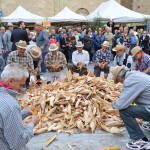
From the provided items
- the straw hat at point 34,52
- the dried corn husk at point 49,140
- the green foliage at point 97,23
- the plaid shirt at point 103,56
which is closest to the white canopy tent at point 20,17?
the green foliage at point 97,23

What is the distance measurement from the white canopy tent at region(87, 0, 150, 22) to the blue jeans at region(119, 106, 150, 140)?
14141 mm

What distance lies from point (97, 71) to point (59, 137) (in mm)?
4168

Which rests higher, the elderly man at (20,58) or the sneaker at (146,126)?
the elderly man at (20,58)

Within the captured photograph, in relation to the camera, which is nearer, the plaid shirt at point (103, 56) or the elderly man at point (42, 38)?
the plaid shirt at point (103, 56)

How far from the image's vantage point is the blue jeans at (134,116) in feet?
12.4

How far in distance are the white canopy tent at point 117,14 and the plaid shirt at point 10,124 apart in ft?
51.9

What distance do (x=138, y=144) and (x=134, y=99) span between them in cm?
73

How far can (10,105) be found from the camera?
7.30ft

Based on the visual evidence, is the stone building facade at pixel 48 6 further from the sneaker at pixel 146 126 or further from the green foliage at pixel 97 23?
the sneaker at pixel 146 126

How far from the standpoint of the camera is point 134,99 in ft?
12.3

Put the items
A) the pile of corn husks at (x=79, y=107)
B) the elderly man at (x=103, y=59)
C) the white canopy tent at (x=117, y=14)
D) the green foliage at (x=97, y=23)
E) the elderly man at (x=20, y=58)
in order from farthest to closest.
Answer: the green foliage at (x=97, y=23)
the white canopy tent at (x=117, y=14)
the elderly man at (x=103, y=59)
the elderly man at (x=20, y=58)
the pile of corn husks at (x=79, y=107)

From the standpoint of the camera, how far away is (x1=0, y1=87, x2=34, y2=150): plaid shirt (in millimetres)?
2188

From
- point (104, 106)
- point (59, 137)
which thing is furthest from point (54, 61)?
point (59, 137)

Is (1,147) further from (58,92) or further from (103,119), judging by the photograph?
(58,92)
